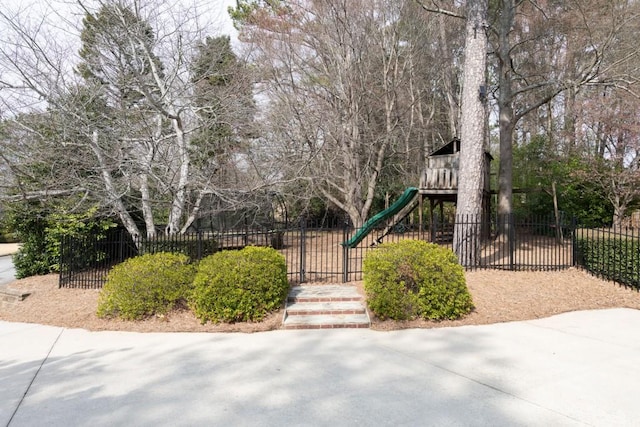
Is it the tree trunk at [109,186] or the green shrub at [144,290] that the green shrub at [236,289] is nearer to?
the green shrub at [144,290]

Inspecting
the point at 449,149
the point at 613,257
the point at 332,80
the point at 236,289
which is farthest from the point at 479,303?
the point at 332,80

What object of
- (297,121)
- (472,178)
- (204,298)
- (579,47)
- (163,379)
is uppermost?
(579,47)

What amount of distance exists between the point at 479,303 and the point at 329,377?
379cm

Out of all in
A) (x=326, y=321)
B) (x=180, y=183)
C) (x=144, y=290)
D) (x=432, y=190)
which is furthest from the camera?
(x=432, y=190)

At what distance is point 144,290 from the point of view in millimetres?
6195

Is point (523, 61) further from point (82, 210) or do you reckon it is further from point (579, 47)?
point (82, 210)

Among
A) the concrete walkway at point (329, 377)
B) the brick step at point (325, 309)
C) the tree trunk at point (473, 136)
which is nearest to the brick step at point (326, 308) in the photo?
the brick step at point (325, 309)

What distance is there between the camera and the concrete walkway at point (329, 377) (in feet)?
10.7

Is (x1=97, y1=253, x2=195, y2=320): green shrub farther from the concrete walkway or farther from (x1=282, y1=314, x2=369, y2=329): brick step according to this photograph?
(x1=282, y1=314, x2=369, y2=329): brick step

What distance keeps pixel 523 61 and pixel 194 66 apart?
1693cm

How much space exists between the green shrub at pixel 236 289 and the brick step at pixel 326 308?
1.01 feet

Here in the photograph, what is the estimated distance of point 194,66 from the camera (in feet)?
29.7

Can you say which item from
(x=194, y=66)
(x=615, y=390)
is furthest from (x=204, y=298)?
(x=194, y=66)

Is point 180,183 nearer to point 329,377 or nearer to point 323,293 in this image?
point 323,293
